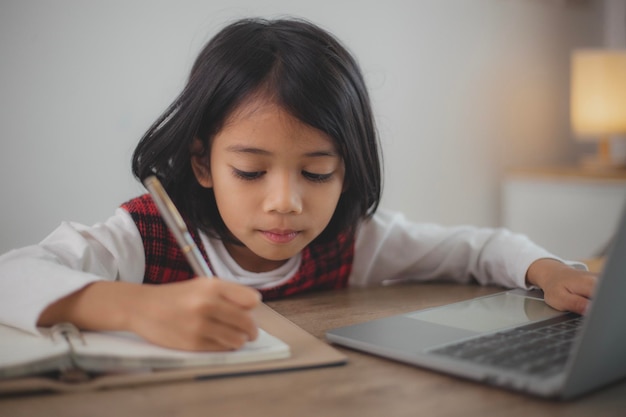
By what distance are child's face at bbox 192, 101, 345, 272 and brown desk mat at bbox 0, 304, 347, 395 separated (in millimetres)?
250

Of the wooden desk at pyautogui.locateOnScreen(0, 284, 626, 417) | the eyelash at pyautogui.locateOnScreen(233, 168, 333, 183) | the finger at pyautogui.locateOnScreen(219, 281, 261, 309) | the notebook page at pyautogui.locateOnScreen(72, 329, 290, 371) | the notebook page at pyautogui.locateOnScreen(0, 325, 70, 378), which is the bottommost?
the wooden desk at pyautogui.locateOnScreen(0, 284, 626, 417)

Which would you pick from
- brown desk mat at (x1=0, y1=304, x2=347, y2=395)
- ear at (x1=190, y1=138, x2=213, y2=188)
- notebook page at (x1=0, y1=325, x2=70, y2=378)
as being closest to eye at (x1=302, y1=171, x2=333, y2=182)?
ear at (x1=190, y1=138, x2=213, y2=188)

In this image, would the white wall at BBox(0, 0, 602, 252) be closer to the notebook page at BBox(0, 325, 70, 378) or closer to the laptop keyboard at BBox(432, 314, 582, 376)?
the notebook page at BBox(0, 325, 70, 378)

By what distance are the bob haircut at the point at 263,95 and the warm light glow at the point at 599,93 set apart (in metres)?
1.76

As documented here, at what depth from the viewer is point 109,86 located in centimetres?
180

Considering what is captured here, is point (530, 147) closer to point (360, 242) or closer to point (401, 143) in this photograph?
point (401, 143)

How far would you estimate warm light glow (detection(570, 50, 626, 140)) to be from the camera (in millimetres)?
2531

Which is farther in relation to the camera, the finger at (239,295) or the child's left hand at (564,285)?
the child's left hand at (564,285)

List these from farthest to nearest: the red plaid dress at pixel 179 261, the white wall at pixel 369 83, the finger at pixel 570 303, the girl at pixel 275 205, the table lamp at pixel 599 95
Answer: the table lamp at pixel 599 95 < the white wall at pixel 369 83 < the red plaid dress at pixel 179 261 < the girl at pixel 275 205 < the finger at pixel 570 303

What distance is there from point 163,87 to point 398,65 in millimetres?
877

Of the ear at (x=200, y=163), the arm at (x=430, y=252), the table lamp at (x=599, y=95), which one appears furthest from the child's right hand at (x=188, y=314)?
the table lamp at (x=599, y=95)

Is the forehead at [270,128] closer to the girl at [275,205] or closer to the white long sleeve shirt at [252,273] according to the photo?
the girl at [275,205]

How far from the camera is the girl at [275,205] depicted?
873 mm

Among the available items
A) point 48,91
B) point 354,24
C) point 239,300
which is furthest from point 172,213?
point 354,24
